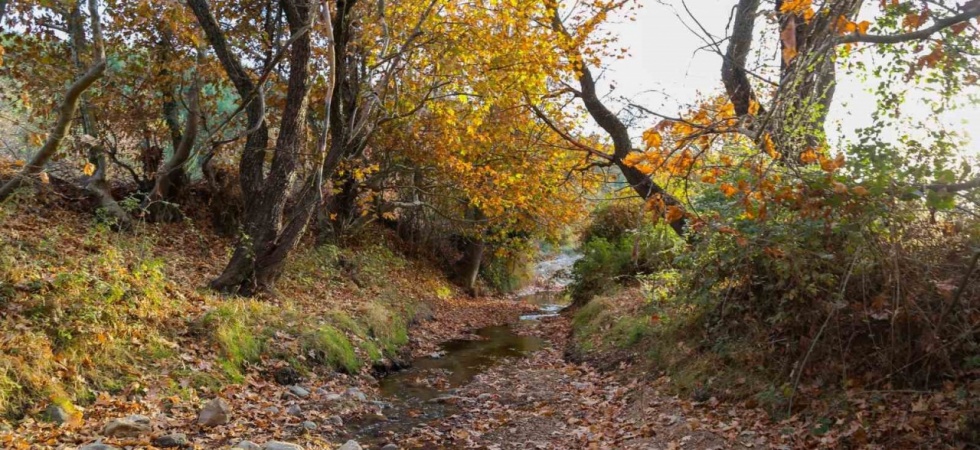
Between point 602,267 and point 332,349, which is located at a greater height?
point 602,267

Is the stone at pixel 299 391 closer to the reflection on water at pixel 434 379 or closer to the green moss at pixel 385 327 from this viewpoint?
the reflection on water at pixel 434 379

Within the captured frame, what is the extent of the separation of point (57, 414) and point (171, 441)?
1.07 meters

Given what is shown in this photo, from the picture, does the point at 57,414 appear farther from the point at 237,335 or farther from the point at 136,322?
the point at 237,335

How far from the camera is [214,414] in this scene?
21.4 feet

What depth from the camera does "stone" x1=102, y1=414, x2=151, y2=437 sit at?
18.5 feet

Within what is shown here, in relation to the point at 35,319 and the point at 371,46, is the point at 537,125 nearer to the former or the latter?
the point at 371,46

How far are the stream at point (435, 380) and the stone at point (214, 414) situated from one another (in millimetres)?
1432

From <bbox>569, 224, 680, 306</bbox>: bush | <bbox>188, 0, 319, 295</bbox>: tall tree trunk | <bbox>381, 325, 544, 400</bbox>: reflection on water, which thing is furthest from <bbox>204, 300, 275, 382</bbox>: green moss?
<bbox>569, 224, 680, 306</bbox>: bush

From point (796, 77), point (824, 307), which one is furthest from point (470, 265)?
point (796, 77)

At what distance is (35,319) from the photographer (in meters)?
6.68

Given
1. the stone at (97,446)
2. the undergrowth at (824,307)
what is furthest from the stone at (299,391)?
the undergrowth at (824,307)

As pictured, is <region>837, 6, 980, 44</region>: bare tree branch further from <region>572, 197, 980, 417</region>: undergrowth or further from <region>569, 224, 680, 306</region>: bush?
<region>569, 224, 680, 306</region>: bush

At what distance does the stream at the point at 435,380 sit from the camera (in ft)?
25.6

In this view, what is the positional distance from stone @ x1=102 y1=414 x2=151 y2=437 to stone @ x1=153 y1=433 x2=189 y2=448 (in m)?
0.18
